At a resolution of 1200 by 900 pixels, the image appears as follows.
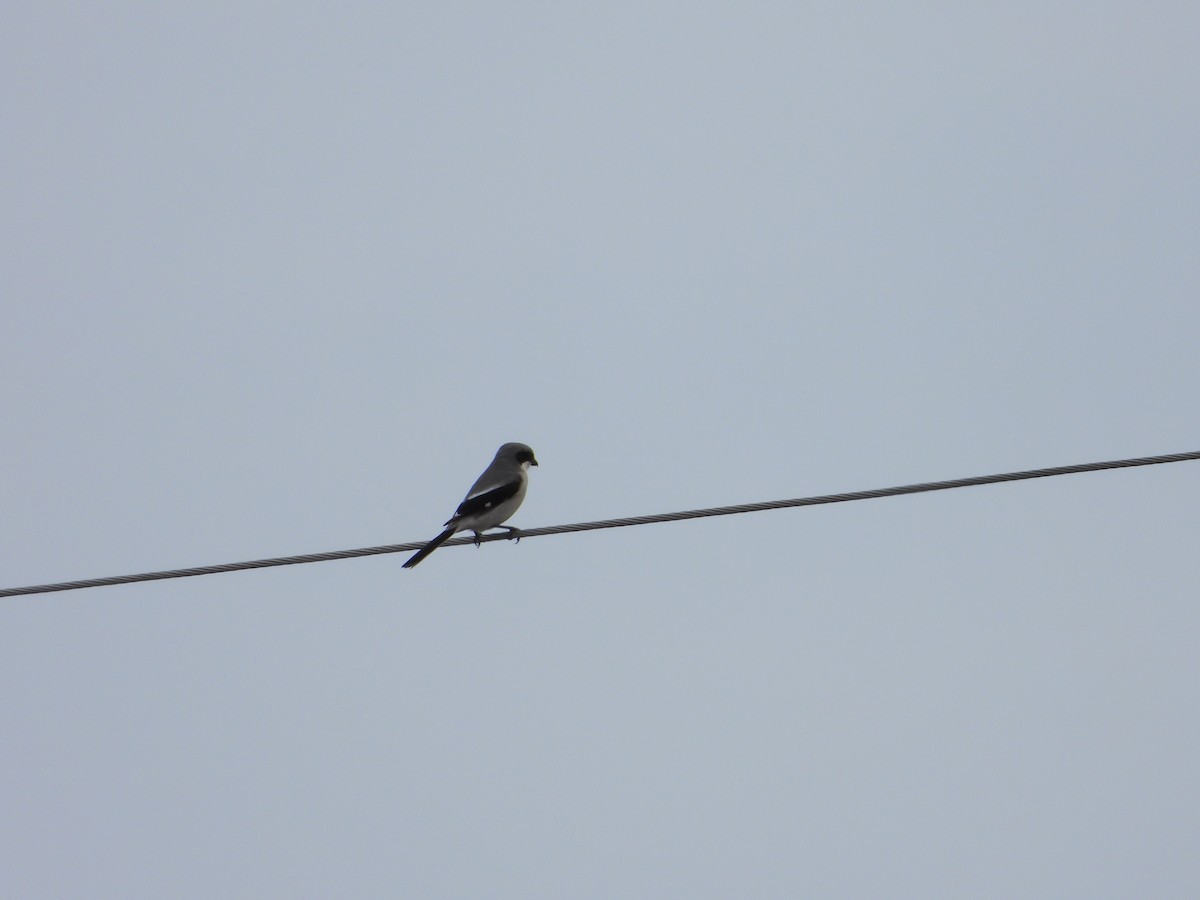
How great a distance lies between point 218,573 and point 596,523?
1.96 m

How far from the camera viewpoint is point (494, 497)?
12422 millimetres

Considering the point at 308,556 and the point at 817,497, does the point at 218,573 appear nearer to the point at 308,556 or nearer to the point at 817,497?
the point at 308,556

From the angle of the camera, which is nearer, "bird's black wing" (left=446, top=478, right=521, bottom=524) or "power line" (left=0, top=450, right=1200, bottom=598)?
"power line" (left=0, top=450, right=1200, bottom=598)

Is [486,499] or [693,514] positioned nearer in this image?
[693,514]

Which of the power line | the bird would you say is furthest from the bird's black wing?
the power line

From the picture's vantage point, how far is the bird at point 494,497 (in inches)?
473

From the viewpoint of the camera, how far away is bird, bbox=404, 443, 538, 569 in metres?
12.0

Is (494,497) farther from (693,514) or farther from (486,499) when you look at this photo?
(693,514)

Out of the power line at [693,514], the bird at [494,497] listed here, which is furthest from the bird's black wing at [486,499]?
the power line at [693,514]

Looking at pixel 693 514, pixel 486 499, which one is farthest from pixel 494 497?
pixel 693 514

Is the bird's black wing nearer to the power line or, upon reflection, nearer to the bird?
the bird

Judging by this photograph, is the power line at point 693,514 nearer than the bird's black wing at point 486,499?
Yes

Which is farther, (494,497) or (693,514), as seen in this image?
(494,497)

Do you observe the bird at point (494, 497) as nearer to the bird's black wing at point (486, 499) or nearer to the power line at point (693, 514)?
the bird's black wing at point (486, 499)
